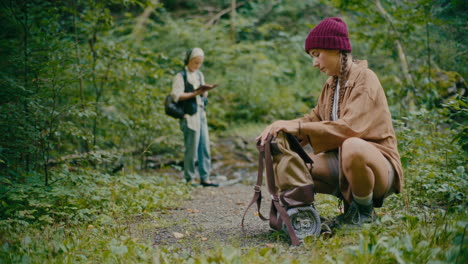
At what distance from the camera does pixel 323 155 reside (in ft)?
→ 10.3

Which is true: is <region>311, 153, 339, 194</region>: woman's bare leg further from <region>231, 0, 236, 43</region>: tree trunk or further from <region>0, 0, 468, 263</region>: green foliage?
<region>231, 0, 236, 43</region>: tree trunk

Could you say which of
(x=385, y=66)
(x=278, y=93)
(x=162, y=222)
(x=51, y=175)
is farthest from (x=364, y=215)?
(x=278, y=93)

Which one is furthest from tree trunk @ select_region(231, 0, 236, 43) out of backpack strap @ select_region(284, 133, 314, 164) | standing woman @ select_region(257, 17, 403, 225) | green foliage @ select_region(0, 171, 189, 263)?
backpack strap @ select_region(284, 133, 314, 164)

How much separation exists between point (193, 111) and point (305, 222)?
151 inches

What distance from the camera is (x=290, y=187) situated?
2.78m

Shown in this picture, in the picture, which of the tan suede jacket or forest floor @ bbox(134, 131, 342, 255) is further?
forest floor @ bbox(134, 131, 342, 255)

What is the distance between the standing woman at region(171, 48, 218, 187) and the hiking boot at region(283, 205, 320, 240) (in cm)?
355

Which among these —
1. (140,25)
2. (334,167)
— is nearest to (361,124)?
(334,167)

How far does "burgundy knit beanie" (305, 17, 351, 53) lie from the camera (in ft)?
9.23

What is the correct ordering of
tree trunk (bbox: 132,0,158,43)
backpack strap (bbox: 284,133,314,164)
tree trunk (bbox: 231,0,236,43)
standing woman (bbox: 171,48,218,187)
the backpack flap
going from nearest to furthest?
the backpack flap < backpack strap (bbox: 284,133,314,164) < standing woman (bbox: 171,48,218,187) < tree trunk (bbox: 132,0,158,43) < tree trunk (bbox: 231,0,236,43)

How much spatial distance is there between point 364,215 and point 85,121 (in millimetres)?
4717

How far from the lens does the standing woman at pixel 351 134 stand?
264 centimetres

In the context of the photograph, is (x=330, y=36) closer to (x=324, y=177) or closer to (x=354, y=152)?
(x=354, y=152)

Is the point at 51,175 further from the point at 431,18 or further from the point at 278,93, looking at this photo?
the point at 278,93
